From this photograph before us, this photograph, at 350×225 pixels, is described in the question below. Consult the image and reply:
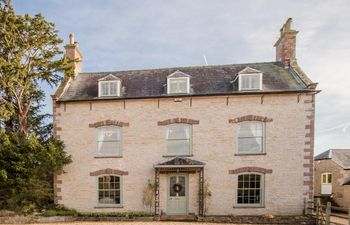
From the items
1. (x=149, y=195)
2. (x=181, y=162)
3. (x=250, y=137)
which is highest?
(x=250, y=137)

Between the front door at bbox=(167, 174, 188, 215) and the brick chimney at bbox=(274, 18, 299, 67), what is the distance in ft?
34.4

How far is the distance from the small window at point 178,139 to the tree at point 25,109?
21.0 feet

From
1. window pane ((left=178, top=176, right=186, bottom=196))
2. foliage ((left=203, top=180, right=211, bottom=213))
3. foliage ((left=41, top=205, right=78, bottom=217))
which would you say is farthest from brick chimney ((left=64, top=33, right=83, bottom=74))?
foliage ((left=203, top=180, right=211, bottom=213))

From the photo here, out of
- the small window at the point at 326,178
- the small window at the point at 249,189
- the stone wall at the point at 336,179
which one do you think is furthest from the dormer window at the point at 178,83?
the small window at the point at 326,178

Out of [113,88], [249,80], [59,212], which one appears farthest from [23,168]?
[249,80]

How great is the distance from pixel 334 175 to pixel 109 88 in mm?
20663

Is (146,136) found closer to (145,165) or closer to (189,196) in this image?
(145,165)

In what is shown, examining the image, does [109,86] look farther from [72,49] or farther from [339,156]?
[339,156]

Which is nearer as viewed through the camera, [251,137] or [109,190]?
[251,137]

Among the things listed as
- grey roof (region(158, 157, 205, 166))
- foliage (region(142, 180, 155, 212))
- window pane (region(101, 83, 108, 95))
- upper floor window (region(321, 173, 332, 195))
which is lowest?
upper floor window (region(321, 173, 332, 195))

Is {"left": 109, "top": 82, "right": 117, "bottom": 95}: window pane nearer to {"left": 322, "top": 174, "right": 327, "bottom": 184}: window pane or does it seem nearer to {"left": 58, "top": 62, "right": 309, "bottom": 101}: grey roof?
{"left": 58, "top": 62, "right": 309, "bottom": 101}: grey roof

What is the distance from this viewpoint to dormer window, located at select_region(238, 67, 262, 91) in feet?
47.5

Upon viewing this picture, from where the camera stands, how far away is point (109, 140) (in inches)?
593

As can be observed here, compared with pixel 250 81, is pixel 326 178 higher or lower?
lower
